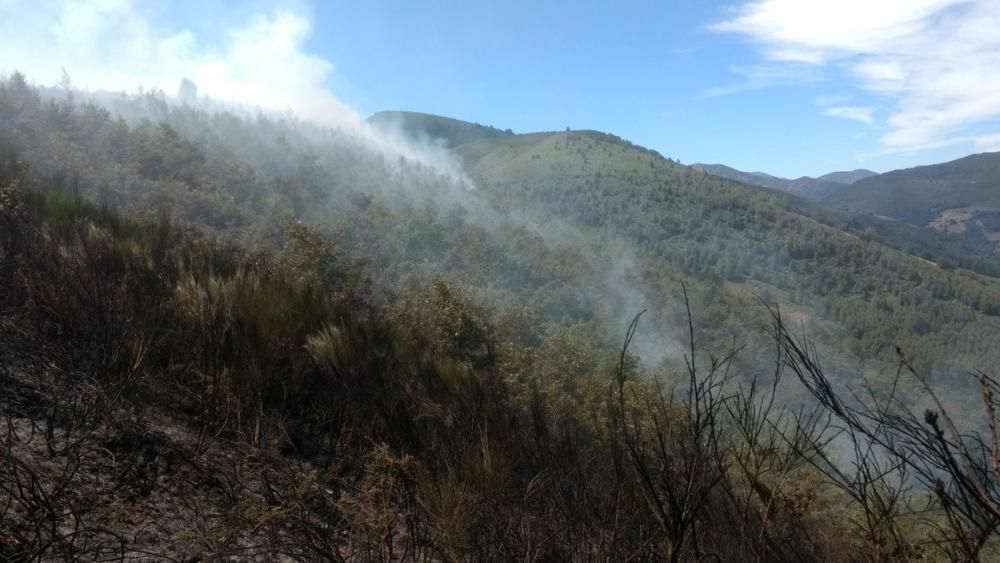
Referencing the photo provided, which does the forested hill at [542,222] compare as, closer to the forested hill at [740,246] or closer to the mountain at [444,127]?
the forested hill at [740,246]

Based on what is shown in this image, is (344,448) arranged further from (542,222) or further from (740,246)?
(740,246)

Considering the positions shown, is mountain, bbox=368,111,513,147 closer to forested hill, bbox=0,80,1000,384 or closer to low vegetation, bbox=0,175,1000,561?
forested hill, bbox=0,80,1000,384

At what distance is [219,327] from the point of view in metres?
3.87

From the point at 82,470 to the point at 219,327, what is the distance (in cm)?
146

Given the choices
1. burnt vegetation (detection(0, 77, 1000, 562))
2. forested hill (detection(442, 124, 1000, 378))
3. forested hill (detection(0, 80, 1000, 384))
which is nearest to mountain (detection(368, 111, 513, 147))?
forested hill (detection(0, 80, 1000, 384))

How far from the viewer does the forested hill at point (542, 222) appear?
67.7 ft

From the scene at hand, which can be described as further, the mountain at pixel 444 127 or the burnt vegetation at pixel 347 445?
the mountain at pixel 444 127

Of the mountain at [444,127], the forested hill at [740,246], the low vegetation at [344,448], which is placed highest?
the mountain at [444,127]

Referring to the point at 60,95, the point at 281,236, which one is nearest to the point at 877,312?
the point at 281,236

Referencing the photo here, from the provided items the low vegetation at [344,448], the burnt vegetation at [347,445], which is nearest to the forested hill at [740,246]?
the burnt vegetation at [347,445]

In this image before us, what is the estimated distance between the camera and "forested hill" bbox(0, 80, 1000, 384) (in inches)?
812

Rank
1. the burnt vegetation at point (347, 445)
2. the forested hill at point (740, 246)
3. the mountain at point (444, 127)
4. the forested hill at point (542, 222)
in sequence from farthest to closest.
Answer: the mountain at point (444, 127), the forested hill at point (740, 246), the forested hill at point (542, 222), the burnt vegetation at point (347, 445)

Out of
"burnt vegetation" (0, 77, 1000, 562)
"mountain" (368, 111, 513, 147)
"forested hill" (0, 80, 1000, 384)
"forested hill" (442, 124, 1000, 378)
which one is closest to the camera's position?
"burnt vegetation" (0, 77, 1000, 562)

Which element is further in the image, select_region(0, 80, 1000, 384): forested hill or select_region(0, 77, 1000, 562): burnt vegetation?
select_region(0, 80, 1000, 384): forested hill
